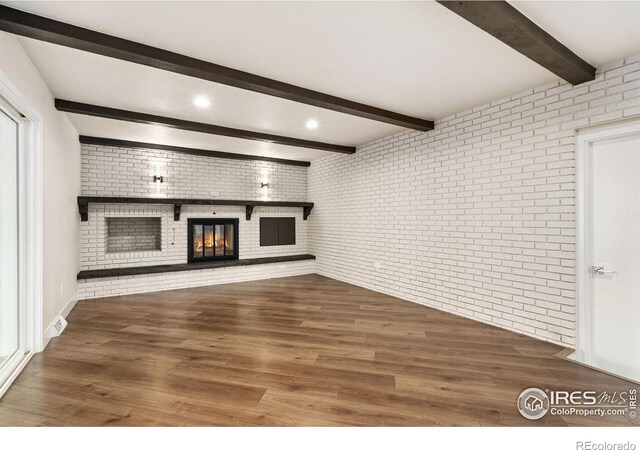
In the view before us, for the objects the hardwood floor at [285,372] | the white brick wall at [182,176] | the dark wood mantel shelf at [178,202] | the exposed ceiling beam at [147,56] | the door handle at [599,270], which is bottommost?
the hardwood floor at [285,372]

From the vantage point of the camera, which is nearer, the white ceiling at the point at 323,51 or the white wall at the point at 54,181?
the white ceiling at the point at 323,51

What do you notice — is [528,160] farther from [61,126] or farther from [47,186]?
[61,126]

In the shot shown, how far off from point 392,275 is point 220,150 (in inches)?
160

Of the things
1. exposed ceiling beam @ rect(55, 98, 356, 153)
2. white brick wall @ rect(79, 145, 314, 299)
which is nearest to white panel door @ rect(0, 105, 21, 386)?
exposed ceiling beam @ rect(55, 98, 356, 153)

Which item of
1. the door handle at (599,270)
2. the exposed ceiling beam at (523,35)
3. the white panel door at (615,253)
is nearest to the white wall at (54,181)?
the exposed ceiling beam at (523,35)

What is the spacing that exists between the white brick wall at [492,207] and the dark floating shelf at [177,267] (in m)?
1.93

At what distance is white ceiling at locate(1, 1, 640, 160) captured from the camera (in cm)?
196

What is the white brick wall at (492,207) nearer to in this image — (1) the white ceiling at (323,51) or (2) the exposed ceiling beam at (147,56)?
(1) the white ceiling at (323,51)

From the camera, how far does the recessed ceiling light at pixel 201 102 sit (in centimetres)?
338

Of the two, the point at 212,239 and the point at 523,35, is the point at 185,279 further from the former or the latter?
the point at 523,35

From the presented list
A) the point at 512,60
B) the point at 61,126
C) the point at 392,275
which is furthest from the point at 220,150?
the point at 512,60


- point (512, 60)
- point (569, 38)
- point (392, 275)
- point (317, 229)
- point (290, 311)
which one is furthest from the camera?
point (317, 229)

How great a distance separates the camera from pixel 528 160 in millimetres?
3160

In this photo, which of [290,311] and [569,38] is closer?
[569,38]
